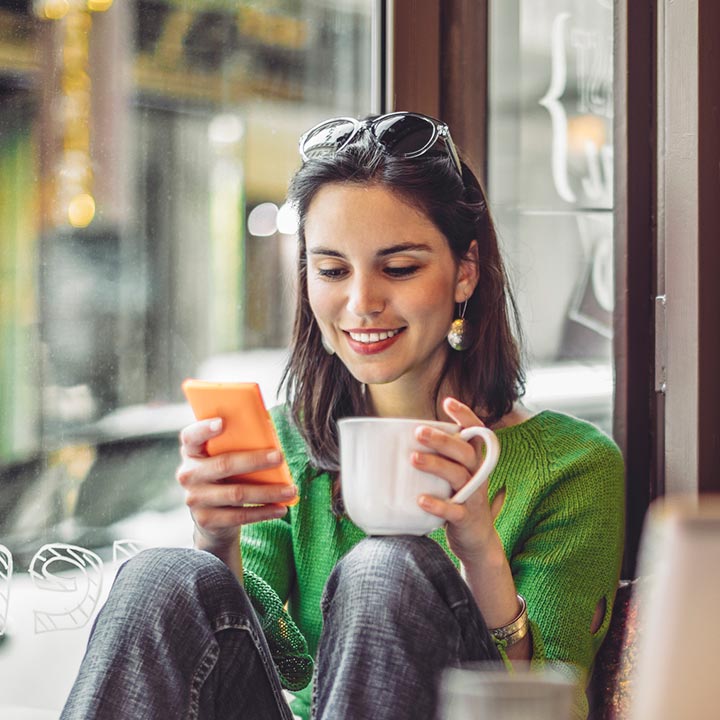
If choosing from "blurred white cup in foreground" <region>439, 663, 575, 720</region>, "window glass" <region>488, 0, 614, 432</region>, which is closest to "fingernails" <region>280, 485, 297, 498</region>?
"blurred white cup in foreground" <region>439, 663, 575, 720</region>

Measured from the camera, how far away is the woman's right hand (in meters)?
1.15

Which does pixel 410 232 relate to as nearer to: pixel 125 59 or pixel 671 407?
pixel 671 407

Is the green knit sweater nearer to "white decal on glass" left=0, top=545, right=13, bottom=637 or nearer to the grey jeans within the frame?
the grey jeans

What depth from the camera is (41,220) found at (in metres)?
1.54

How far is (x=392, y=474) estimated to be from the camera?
1.04 m

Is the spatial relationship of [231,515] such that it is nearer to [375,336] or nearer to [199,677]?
[199,677]

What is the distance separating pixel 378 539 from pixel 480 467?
125 millimetres

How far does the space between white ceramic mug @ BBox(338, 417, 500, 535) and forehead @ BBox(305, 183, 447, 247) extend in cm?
40

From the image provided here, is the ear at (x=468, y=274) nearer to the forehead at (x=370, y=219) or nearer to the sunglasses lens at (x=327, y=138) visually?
the forehead at (x=370, y=219)

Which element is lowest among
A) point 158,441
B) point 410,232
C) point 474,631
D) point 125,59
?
point 474,631

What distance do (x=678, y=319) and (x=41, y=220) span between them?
890 millimetres

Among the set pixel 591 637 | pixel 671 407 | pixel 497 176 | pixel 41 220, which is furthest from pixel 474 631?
pixel 497 176

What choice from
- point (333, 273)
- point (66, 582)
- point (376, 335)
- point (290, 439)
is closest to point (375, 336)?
point (376, 335)

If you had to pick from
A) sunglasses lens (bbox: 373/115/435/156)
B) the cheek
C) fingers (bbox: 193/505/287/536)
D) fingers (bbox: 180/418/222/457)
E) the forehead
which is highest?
sunglasses lens (bbox: 373/115/435/156)
